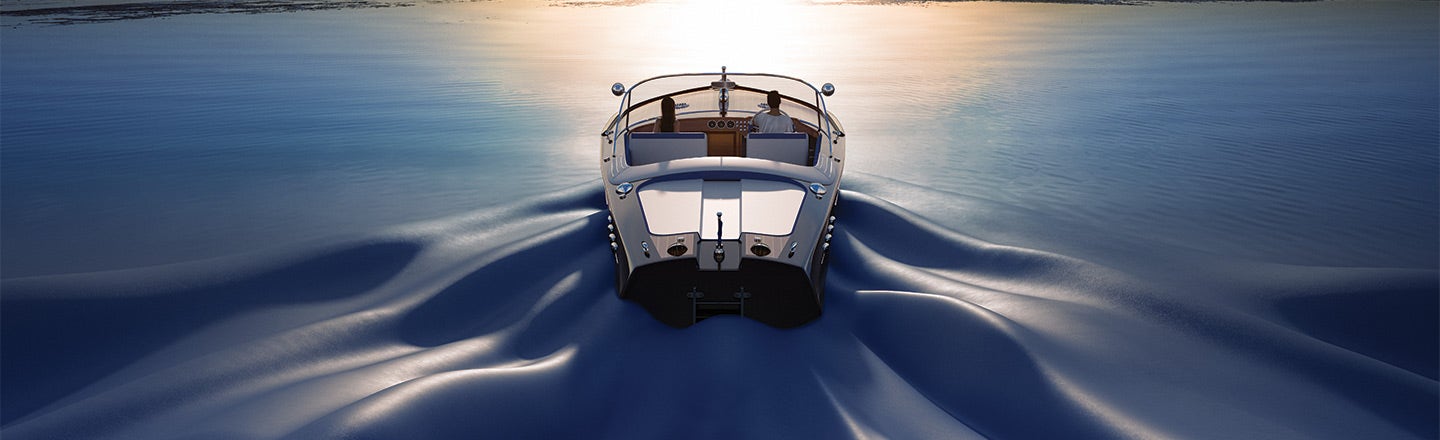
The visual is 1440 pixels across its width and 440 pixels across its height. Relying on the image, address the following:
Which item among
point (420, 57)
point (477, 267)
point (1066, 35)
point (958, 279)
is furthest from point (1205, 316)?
point (1066, 35)

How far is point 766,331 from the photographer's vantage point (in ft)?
19.1

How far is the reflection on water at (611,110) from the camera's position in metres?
9.16

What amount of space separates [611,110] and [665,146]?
9.39 meters

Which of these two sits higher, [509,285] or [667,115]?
[667,115]

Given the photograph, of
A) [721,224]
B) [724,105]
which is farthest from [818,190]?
[724,105]

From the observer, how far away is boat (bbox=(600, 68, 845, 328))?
225 inches

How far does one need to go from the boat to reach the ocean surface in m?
0.22

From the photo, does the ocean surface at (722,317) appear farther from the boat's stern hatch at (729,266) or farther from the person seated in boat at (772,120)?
the person seated in boat at (772,120)

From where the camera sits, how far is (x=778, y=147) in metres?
7.90

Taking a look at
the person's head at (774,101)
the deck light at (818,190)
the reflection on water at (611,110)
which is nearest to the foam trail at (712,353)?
the deck light at (818,190)

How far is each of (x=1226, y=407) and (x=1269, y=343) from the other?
111 centimetres

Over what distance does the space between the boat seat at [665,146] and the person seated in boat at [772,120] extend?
3.74ft

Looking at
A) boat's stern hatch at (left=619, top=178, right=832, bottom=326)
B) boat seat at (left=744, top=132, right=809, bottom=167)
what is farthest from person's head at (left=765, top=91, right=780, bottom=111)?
boat's stern hatch at (left=619, top=178, right=832, bottom=326)

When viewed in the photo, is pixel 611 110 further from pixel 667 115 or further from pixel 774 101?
pixel 667 115
